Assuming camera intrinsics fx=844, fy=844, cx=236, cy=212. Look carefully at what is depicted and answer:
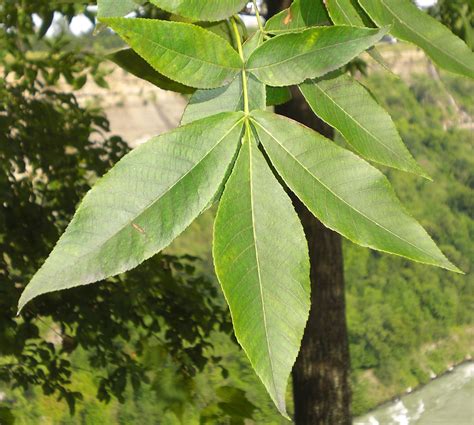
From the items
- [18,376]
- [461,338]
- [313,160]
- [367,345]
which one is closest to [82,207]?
[313,160]

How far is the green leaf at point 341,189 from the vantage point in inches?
19.9

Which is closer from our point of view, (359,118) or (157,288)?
(359,118)

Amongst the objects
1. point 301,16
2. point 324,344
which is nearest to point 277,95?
point 301,16

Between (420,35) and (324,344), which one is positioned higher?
(420,35)

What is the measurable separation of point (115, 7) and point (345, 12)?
0.18 metres

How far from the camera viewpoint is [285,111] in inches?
88.4

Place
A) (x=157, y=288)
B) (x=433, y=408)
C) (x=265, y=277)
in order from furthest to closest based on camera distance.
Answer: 1. (x=433, y=408)
2. (x=157, y=288)
3. (x=265, y=277)

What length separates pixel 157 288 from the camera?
241 cm

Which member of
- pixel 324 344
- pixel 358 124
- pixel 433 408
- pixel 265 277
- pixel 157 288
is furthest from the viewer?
pixel 433 408

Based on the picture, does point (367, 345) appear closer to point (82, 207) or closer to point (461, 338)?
point (461, 338)

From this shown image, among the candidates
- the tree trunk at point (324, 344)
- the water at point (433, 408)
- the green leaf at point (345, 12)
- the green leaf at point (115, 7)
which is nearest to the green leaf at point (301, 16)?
the green leaf at point (345, 12)

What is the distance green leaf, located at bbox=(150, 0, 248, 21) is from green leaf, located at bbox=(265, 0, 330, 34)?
0.06m

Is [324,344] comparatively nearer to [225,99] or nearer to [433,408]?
[225,99]

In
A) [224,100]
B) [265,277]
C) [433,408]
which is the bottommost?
[433,408]
